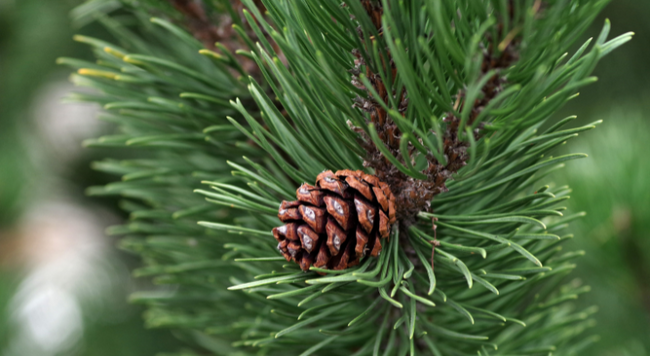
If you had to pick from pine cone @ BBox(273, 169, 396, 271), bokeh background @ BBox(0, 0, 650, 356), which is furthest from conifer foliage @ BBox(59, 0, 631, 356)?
bokeh background @ BBox(0, 0, 650, 356)

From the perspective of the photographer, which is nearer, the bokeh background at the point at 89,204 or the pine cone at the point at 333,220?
the pine cone at the point at 333,220

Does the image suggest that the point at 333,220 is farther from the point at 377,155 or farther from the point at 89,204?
the point at 89,204

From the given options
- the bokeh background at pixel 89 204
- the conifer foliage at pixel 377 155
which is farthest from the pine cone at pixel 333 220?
the bokeh background at pixel 89 204

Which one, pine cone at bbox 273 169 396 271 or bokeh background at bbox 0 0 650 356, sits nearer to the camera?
pine cone at bbox 273 169 396 271

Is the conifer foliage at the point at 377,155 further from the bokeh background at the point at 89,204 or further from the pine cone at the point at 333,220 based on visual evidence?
the bokeh background at the point at 89,204

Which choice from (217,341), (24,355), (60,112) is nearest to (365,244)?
(217,341)

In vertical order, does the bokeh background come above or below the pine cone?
above

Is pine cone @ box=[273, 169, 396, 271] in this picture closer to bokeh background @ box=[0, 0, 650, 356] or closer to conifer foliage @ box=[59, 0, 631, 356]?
conifer foliage @ box=[59, 0, 631, 356]
